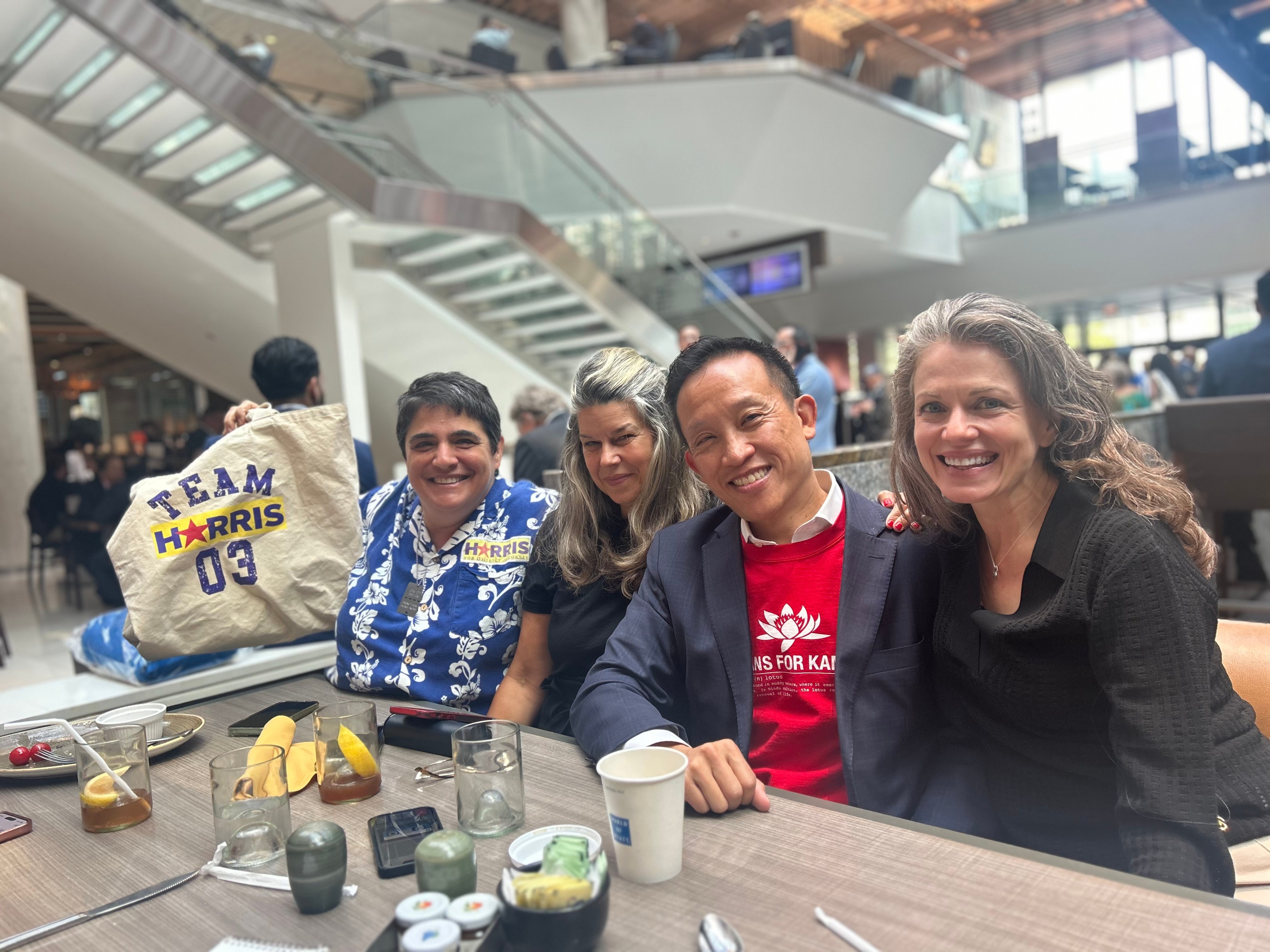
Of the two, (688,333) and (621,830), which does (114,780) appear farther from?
(688,333)

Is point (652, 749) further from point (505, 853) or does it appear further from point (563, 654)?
point (563, 654)

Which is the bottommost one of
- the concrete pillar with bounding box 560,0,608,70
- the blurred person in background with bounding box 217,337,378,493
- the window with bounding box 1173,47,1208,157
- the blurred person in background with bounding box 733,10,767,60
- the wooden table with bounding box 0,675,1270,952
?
the wooden table with bounding box 0,675,1270,952

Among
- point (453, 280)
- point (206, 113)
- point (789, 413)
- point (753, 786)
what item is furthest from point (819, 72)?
point (753, 786)

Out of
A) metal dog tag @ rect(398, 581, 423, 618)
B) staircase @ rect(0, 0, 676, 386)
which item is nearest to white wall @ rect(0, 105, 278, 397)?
staircase @ rect(0, 0, 676, 386)

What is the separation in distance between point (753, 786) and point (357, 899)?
49 cm

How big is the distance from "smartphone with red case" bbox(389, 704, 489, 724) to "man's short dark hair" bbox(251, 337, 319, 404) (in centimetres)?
207

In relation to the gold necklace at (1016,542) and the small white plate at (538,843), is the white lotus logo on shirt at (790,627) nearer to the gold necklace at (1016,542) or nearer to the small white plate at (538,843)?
the gold necklace at (1016,542)

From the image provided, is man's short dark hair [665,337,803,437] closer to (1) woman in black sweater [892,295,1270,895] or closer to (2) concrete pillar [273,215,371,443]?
(1) woman in black sweater [892,295,1270,895]

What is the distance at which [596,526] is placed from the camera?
1.90m

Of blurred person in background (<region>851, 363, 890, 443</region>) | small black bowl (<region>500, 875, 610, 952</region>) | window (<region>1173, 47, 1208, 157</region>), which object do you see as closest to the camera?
small black bowl (<region>500, 875, 610, 952</region>)

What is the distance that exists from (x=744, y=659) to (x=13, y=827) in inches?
42.3

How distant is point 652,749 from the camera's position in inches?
42.1

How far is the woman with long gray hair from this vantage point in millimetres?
1829

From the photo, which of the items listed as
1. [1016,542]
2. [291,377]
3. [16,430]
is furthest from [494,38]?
[1016,542]
